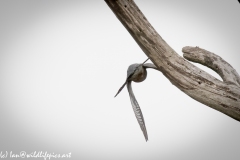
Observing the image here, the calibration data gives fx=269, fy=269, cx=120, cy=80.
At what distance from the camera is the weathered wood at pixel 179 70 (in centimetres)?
80

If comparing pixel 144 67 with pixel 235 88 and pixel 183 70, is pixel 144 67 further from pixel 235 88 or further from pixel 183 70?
pixel 235 88

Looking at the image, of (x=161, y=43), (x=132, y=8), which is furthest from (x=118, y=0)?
(x=161, y=43)

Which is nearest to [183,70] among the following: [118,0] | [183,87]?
[183,87]

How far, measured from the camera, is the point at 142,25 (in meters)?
0.84

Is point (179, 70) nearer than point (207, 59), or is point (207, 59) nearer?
point (179, 70)

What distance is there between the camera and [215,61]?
3.20 feet

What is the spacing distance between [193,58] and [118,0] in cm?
36

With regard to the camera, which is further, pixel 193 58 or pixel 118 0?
pixel 193 58

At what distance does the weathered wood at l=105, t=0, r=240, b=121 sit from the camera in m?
0.80

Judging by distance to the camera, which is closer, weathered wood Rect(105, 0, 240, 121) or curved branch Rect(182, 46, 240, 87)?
weathered wood Rect(105, 0, 240, 121)

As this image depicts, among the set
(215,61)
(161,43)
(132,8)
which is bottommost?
(215,61)

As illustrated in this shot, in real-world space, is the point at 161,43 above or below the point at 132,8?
below

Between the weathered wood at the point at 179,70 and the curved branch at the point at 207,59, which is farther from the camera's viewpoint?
the curved branch at the point at 207,59

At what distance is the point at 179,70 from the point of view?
846mm
